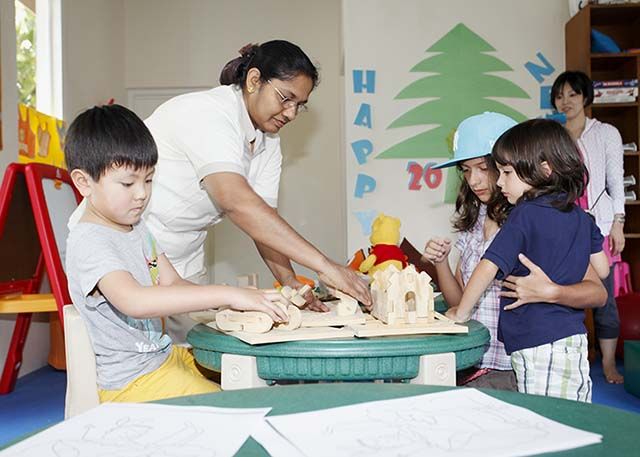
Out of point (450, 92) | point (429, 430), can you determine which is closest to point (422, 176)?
point (450, 92)

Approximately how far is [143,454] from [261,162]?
1523 mm

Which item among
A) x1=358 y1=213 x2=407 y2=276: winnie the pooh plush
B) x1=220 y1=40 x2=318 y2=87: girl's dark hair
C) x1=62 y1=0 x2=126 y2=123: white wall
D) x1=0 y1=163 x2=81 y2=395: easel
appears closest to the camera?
x1=220 y1=40 x2=318 y2=87: girl's dark hair

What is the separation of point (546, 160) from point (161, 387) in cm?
96

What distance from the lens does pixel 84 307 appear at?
4.45 feet

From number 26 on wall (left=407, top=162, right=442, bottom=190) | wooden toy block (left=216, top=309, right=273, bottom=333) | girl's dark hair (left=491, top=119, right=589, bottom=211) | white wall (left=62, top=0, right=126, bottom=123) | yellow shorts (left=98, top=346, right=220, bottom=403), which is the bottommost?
yellow shorts (left=98, top=346, right=220, bottom=403)

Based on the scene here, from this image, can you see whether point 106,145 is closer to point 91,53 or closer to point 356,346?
point 356,346

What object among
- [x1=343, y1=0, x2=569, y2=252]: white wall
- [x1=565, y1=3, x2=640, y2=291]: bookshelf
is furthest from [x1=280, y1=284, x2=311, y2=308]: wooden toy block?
[x1=565, y1=3, x2=640, y2=291]: bookshelf

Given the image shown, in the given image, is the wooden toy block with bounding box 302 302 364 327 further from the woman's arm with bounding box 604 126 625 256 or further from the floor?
the woman's arm with bounding box 604 126 625 256

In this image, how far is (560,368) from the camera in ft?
4.82

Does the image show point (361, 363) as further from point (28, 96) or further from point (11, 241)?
point (28, 96)

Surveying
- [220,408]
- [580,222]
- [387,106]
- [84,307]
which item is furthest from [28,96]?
[220,408]

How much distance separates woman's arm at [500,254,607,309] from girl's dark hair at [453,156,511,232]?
31 centimetres

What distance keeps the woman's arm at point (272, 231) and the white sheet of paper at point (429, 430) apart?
76 cm

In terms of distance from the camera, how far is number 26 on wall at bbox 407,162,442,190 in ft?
13.9
